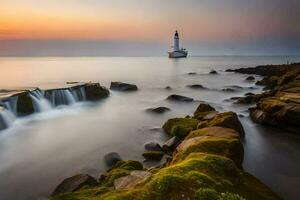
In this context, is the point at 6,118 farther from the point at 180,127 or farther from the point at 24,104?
the point at 180,127

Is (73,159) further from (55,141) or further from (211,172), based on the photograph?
(211,172)

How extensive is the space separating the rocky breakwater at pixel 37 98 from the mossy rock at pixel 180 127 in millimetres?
14454

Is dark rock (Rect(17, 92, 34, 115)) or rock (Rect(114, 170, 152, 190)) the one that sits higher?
rock (Rect(114, 170, 152, 190))

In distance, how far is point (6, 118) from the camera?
29.2m

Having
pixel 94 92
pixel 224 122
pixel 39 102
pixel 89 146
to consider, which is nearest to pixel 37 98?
pixel 39 102

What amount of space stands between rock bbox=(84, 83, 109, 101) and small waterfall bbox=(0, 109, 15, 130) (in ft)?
50.2

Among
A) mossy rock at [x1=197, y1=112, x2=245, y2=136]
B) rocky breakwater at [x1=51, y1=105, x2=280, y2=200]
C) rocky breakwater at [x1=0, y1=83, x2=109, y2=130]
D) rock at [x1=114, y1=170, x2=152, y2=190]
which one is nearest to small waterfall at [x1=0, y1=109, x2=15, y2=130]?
rocky breakwater at [x1=0, y1=83, x2=109, y2=130]

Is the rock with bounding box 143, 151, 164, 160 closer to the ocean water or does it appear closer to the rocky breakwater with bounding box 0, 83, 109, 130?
the ocean water

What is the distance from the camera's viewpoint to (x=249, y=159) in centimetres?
2008

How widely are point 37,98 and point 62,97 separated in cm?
407

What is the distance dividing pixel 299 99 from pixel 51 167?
68.6 ft

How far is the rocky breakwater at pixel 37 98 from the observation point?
31381 millimetres

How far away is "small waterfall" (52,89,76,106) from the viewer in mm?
40203

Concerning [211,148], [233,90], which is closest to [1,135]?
[211,148]
